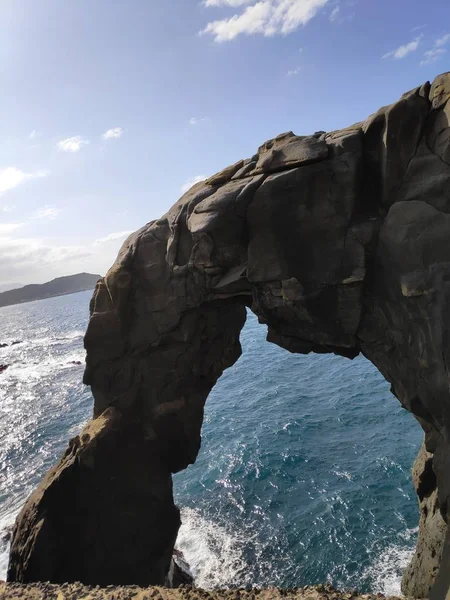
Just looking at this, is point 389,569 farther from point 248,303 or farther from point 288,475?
point 248,303

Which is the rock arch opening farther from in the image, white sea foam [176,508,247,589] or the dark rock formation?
the dark rock formation

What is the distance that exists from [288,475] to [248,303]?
13.2 m

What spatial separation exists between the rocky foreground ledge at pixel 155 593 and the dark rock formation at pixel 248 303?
2637mm

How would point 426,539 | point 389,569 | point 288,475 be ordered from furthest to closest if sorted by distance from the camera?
point 288,475
point 389,569
point 426,539

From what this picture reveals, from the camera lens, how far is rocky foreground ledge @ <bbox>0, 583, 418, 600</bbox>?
11529 millimetres

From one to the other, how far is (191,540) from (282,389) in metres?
20.2

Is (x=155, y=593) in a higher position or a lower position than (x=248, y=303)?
lower

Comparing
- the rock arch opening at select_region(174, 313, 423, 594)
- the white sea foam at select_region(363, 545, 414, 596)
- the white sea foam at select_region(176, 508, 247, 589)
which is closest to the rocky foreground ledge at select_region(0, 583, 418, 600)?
the white sea foam at select_region(363, 545, 414, 596)

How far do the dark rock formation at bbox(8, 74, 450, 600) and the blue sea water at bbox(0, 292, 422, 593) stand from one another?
465 centimetres

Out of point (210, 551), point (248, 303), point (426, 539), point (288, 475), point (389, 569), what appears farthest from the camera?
point (288, 475)

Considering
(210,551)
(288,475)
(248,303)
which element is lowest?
(210,551)

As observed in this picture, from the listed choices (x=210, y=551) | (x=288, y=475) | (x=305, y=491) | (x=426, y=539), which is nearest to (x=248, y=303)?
(x=426, y=539)

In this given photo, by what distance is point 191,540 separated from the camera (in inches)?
880

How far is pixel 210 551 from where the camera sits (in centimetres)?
2106
